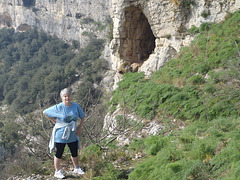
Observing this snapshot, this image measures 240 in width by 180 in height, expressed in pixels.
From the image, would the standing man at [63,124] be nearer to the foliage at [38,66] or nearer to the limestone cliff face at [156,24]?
the limestone cliff face at [156,24]

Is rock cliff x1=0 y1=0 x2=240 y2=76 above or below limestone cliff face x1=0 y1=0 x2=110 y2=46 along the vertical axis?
below

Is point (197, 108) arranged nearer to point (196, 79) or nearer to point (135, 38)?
point (196, 79)

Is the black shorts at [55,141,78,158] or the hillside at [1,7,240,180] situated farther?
the black shorts at [55,141,78,158]

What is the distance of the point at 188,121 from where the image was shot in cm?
575

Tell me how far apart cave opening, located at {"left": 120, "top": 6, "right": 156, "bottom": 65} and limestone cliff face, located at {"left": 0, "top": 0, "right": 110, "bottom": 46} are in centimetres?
3169

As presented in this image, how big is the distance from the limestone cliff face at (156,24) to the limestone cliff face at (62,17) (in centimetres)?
3225

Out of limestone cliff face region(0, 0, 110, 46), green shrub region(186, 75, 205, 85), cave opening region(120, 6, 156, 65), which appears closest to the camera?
green shrub region(186, 75, 205, 85)

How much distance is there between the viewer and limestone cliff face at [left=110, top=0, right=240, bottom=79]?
9.05m

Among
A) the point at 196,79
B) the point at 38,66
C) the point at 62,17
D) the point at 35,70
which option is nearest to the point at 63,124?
the point at 196,79

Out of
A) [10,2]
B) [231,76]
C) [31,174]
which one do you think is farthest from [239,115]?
[10,2]

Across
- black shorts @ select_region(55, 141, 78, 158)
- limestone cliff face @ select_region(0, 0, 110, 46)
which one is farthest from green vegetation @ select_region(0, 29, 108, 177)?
black shorts @ select_region(55, 141, 78, 158)

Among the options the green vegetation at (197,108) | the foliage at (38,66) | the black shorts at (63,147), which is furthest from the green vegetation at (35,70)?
the black shorts at (63,147)

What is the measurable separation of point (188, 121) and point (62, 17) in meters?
48.8

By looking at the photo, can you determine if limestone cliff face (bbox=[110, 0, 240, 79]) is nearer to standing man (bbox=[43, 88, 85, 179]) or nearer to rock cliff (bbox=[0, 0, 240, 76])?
rock cliff (bbox=[0, 0, 240, 76])
